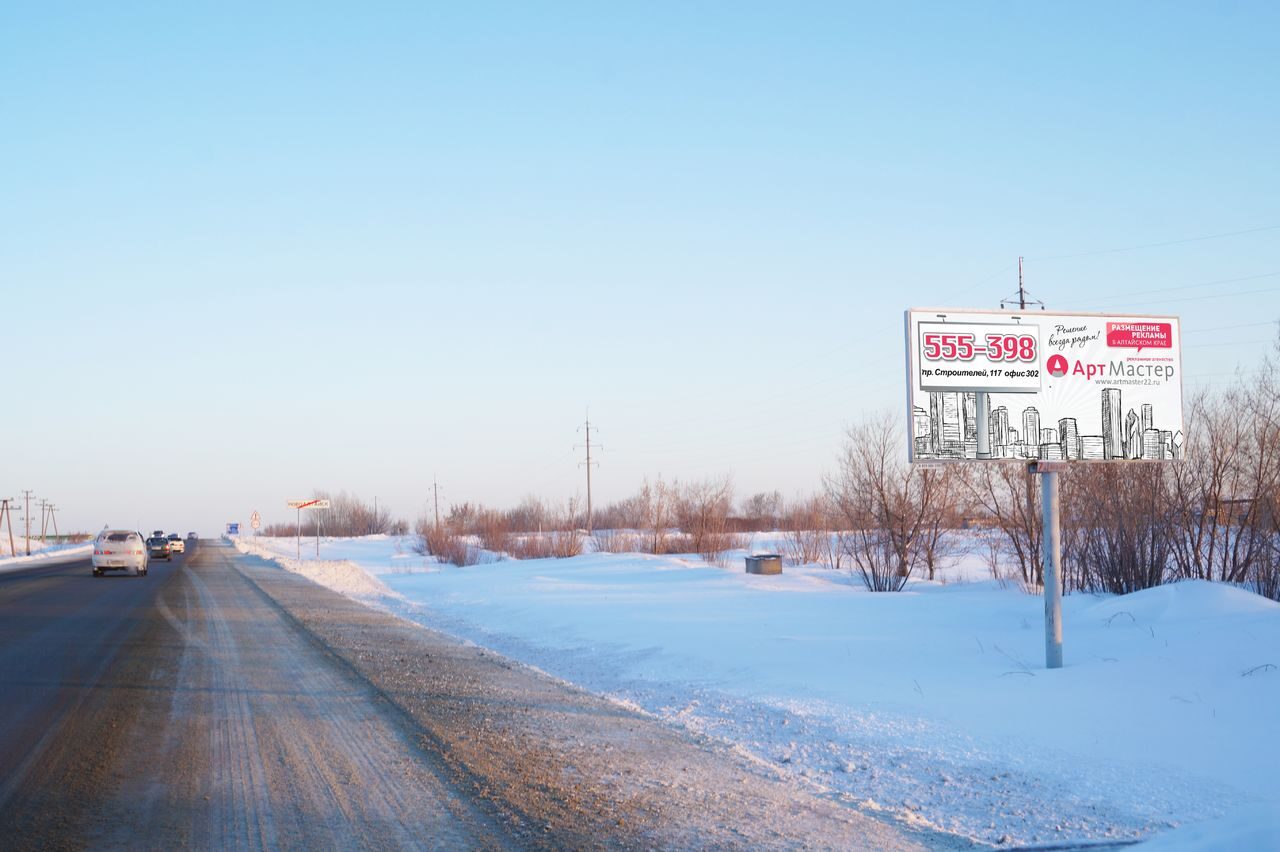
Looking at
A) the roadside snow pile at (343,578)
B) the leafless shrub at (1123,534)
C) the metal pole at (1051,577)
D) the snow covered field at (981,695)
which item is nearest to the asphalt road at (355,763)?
the snow covered field at (981,695)

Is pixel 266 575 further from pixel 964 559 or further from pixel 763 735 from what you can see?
pixel 763 735

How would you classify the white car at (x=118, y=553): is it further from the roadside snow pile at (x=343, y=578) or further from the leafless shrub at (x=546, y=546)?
the leafless shrub at (x=546, y=546)

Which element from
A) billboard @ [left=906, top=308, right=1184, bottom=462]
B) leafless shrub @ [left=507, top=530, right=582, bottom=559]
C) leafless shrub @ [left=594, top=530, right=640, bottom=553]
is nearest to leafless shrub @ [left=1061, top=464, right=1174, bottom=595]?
billboard @ [left=906, top=308, right=1184, bottom=462]

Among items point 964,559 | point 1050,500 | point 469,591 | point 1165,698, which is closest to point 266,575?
point 469,591

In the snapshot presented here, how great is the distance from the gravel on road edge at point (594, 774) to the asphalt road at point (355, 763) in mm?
24

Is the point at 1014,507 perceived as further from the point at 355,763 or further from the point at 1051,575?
the point at 355,763

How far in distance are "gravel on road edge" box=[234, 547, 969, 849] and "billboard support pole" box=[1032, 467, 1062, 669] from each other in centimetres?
509

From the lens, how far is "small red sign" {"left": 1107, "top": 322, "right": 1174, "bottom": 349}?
44.0ft

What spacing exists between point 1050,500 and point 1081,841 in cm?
751

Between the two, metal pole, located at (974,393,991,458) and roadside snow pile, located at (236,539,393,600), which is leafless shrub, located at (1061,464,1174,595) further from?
roadside snow pile, located at (236,539,393,600)

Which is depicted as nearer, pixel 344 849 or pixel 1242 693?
pixel 344 849

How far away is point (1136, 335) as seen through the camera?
13469mm

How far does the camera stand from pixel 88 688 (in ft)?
39.3

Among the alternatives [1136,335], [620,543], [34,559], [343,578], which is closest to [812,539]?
[620,543]
